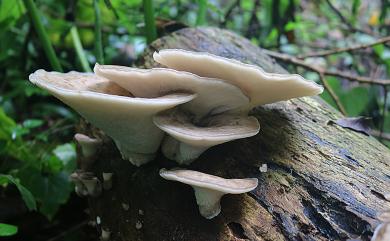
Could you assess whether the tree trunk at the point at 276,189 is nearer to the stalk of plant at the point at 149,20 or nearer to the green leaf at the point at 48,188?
the green leaf at the point at 48,188

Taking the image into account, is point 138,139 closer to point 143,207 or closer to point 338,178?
point 143,207

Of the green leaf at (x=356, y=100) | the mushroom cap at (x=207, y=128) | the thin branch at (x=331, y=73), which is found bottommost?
the green leaf at (x=356, y=100)

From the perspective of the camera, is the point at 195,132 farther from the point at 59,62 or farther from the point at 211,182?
the point at 59,62

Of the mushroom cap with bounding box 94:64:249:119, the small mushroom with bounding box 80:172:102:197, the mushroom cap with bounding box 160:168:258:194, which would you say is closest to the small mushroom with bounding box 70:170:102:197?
the small mushroom with bounding box 80:172:102:197

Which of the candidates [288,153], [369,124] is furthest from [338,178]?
[369,124]

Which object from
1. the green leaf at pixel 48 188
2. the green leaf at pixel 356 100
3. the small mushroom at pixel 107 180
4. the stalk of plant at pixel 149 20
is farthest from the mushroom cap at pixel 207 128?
the green leaf at pixel 356 100
